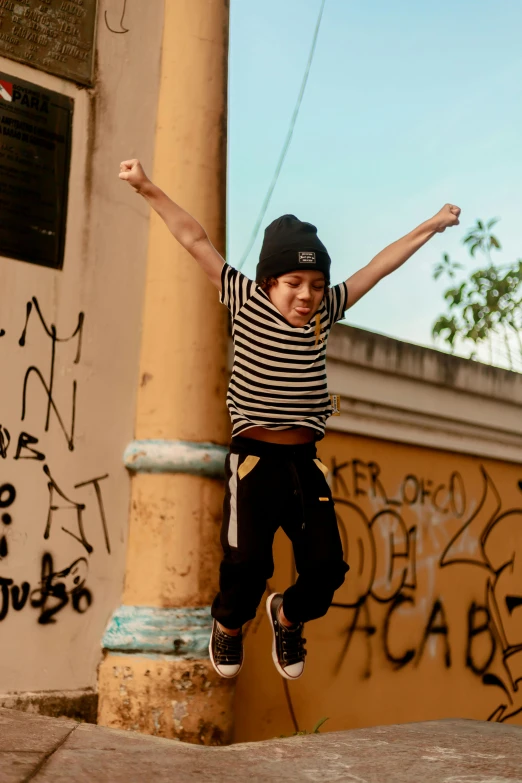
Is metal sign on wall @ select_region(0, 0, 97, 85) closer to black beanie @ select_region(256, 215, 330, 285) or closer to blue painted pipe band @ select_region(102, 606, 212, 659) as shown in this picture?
black beanie @ select_region(256, 215, 330, 285)

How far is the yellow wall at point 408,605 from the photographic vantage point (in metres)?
4.59

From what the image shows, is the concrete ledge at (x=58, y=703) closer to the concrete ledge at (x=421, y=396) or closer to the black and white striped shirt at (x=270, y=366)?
the black and white striped shirt at (x=270, y=366)

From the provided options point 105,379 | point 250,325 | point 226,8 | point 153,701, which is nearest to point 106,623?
point 153,701

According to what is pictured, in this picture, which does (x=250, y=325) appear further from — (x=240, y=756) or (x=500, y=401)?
(x=500, y=401)

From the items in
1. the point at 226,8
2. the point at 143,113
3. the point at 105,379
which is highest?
the point at 226,8

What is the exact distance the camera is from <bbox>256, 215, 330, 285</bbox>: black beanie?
10.4ft

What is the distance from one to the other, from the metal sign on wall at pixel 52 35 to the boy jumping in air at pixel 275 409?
123cm

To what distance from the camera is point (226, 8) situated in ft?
14.3

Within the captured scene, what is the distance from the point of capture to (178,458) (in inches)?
153

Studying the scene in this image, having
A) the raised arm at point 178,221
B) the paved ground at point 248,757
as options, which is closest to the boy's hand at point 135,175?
the raised arm at point 178,221

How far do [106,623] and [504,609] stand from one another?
3.10m

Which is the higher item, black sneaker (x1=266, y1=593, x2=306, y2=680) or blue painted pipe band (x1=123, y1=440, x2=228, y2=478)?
blue painted pipe band (x1=123, y1=440, x2=228, y2=478)

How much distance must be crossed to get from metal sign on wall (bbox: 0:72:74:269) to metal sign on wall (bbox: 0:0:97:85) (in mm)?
136

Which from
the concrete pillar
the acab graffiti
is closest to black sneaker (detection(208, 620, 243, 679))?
the concrete pillar
